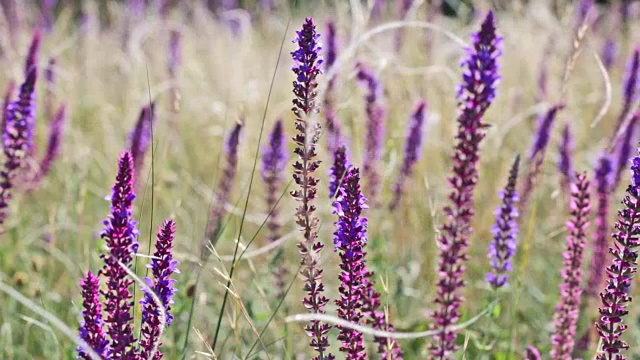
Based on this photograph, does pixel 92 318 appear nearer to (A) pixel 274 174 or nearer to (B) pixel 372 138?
(A) pixel 274 174

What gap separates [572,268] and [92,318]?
1.26m

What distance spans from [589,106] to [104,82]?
510 centimetres

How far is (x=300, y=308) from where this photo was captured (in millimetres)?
→ 3867

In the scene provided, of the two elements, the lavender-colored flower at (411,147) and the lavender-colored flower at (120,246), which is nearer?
the lavender-colored flower at (120,246)

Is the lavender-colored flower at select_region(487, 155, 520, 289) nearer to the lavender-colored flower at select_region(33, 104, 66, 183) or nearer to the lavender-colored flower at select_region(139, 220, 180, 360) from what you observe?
the lavender-colored flower at select_region(139, 220, 180, 360)

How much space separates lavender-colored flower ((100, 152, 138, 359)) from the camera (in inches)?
58.4

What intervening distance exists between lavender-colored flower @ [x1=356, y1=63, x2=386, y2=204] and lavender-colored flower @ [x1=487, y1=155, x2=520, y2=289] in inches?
45.2

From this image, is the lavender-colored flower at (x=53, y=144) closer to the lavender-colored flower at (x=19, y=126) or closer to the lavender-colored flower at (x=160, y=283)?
the lavender-colored flower at (x=19, y=126)

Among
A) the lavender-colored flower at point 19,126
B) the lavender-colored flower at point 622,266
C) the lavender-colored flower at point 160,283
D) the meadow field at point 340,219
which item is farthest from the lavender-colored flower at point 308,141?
the lavender-colored flower at point 19,126

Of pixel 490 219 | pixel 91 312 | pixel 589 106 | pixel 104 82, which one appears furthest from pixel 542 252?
pixel 104 82

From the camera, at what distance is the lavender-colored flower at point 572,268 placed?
79.0 inches

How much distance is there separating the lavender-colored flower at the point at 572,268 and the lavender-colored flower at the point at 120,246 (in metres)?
1.12

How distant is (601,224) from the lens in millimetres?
2760

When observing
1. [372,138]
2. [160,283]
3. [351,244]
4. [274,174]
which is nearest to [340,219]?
[351,244]
